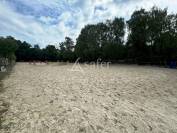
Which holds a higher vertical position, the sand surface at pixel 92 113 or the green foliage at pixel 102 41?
the green foliage at pixel 102 41

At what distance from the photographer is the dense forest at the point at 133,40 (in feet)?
70.7

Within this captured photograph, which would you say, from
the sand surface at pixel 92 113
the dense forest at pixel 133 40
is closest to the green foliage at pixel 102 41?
the dense forest at pixel 133 40

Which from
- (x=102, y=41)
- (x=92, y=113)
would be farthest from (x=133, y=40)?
(x=92, y=113)

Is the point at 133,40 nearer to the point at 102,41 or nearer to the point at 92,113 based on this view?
the point at 102,41

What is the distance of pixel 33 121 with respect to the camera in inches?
137

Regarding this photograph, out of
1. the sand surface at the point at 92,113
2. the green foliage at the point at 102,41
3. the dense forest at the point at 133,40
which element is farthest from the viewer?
the green foliage at the point at 102,41

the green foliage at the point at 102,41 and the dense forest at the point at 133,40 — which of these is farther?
the green foliage at the point at 102,41

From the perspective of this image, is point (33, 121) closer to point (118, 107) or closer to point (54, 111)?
point (54, 111)

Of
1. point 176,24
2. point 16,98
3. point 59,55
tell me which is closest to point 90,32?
point 176,24

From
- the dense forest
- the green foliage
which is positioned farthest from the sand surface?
the green foliage

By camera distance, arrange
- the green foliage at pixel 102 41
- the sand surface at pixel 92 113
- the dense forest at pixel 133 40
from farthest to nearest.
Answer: the green foliage at pixel 102 41 < the dense forest at pixel 133 40 < the sand surface at pixel 92 113

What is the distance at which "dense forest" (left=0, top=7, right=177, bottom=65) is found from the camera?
70.7ft

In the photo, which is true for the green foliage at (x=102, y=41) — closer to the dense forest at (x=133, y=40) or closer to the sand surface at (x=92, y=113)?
the dense forest at (x=133, y=40)

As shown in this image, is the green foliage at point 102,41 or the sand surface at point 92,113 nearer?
the sand surface at point 92,113
